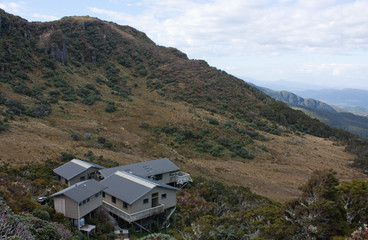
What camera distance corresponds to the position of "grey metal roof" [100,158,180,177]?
Answer: 21737mm

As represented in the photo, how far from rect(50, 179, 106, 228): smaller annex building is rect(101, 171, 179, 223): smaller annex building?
61.0 inches

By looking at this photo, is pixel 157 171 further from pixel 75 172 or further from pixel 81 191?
pixel 81 191

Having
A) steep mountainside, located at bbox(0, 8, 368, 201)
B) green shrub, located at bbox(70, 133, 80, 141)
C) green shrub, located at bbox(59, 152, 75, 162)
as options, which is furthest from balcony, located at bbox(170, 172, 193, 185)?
green shrub, located at bbox(70, 133, 80, 141)

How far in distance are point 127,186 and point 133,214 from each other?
2.07m

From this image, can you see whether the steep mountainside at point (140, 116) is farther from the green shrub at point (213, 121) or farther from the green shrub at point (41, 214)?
the green shrub at point (41, 214)

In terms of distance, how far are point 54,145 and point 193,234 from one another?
2172 cm

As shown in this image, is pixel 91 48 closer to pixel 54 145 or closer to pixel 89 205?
pixel 54 145

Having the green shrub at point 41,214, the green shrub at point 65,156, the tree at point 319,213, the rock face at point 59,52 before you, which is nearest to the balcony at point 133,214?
the green shrub at point 41,214

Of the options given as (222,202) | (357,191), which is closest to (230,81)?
(222,202)

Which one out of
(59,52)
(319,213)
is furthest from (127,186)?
(59,52)

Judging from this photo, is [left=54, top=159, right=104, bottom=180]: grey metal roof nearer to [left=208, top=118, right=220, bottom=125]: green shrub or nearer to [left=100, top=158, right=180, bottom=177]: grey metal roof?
[left=100, top=158, right=180, bottom=177]: grey metal roof

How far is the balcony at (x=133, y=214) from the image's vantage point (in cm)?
1675

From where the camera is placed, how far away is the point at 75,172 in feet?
68.2

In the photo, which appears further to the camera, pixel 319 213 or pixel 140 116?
pixel 140 116
